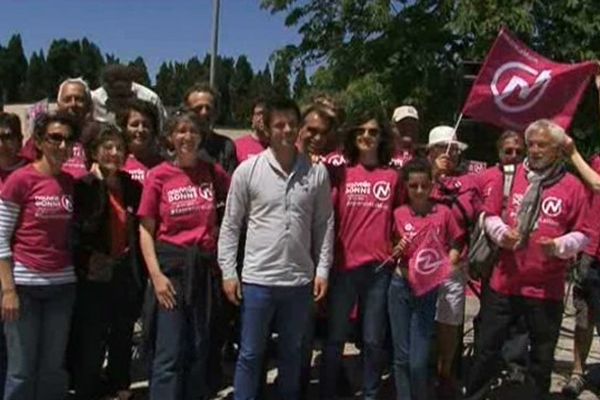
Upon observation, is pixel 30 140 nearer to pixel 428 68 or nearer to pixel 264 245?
pixel 264 245

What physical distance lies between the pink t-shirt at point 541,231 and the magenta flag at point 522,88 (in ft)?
2.17

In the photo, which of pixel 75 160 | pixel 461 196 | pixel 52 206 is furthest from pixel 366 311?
pixel 75 160

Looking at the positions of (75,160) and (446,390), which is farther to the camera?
(446,390)

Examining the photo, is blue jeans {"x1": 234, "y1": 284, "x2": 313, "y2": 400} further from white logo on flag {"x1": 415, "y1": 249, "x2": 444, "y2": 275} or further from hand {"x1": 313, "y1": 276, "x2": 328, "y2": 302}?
white logo on flag {"x1": 415, "y1": 249, "x2": 444, "y2": 275}

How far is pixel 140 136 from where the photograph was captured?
505 centimetres

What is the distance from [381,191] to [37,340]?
208 centimetres

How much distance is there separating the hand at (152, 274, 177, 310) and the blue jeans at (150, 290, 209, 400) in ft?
0.11

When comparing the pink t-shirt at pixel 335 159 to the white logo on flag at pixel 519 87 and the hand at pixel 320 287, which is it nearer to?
the hand at pixel 320 287

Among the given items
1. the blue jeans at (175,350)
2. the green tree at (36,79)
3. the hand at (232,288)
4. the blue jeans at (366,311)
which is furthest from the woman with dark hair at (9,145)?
the green tree at (36,79)

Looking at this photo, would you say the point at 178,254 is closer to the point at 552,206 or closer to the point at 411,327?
the point at 411,327

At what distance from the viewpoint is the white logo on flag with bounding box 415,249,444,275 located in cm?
465

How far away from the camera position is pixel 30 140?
16.4 ft

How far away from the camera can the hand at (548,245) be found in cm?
455

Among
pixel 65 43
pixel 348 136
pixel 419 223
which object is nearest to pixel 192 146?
pixel 348 136
